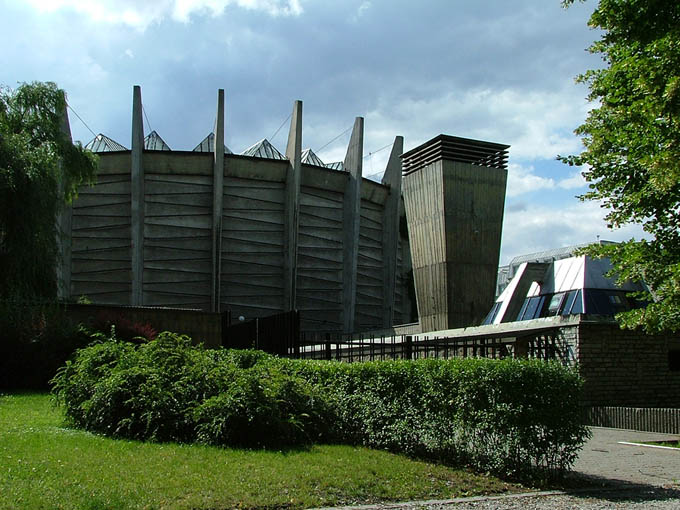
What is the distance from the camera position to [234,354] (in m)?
11.9

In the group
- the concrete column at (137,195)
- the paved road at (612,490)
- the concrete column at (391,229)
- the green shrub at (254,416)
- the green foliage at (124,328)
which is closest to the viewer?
the paved road at (612,490)

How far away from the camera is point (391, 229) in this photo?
48.7m

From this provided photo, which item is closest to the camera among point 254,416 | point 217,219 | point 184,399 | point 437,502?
point 437,502

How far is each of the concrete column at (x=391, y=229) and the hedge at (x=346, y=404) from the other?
3806 centimetres

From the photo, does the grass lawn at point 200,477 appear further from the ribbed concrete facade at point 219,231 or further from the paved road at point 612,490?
the ribbed concrete facade at point 219,231

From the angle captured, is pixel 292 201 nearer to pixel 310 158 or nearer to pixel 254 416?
pixel 310 158

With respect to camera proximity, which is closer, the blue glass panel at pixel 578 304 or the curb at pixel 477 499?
the curb at pixel 477 499

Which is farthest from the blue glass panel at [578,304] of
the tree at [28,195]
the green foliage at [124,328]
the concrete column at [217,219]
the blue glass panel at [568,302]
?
the concrete column at [217,219]

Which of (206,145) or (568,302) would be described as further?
(206,145)

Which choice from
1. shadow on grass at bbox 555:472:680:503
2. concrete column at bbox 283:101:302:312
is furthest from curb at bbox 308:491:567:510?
concrete column at bbox 283:101:302:312

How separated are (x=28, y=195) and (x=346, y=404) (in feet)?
50.5

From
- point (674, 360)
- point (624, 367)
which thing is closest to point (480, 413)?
point (624, 367)

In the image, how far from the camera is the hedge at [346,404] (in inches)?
300

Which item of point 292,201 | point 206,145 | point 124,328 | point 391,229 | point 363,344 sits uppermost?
point 206,145
